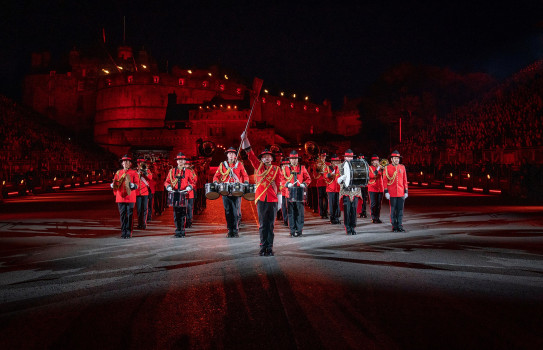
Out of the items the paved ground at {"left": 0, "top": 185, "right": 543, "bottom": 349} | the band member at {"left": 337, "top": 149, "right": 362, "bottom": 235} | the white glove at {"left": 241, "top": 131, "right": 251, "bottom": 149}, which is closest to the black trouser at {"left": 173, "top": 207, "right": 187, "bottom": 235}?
the paved ground at {"left": 0, "top": 185, "right": 543, "bottom": 349}

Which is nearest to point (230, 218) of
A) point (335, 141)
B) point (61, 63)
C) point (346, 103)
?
point (335, 141)

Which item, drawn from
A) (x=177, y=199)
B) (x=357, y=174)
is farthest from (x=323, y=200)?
(x=177, y=199)

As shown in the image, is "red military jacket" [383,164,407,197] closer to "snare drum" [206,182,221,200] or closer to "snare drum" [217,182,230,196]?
"snare drum" [217,182,230,196]

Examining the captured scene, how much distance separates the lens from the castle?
72375 mm

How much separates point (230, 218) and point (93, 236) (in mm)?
3074

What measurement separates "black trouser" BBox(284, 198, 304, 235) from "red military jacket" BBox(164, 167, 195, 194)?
2275mm

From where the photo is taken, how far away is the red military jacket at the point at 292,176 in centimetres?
1067

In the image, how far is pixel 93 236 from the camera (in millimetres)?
10398

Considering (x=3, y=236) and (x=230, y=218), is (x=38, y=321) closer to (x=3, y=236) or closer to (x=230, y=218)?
(x=230, y=218)

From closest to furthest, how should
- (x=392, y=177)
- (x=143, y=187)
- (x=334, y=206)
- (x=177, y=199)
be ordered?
(x=177, y=199) < (x=392, y=177) < (x=143, y=187) < (x=334, y=206)

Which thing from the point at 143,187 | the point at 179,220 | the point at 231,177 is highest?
the point at 231,177

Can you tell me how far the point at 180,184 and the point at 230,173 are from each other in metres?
1.35

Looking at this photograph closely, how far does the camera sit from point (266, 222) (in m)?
8.11

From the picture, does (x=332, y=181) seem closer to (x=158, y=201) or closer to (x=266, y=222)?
(x=266, y=222)
